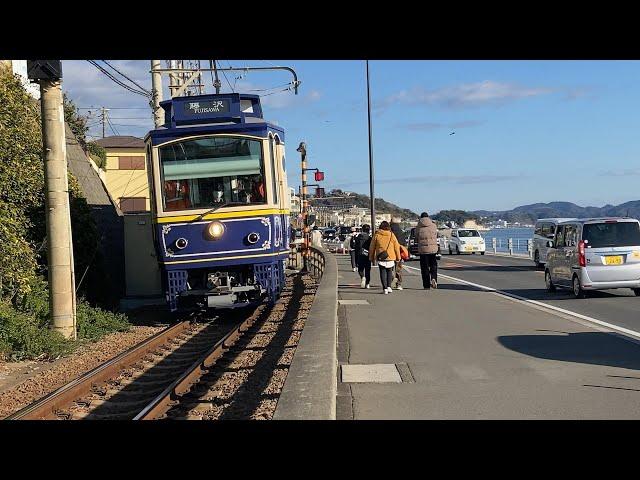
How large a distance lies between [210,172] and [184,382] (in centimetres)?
629

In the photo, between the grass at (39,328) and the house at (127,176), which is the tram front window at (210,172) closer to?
the grass at (39,328)

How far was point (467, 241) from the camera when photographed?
45.8 metres

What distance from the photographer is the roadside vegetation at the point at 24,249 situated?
12.7m

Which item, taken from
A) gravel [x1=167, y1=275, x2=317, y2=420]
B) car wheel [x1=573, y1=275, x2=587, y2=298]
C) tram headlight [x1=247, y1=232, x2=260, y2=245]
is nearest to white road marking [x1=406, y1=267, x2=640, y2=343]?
car wheel [x1=573, y1=275, x2=587, y2=298]

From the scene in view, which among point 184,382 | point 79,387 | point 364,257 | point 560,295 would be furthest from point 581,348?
point 364,257

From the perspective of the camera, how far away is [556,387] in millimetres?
8359

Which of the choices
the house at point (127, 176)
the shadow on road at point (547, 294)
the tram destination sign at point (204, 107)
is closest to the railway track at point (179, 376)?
the tram destination sign at point (204, 107)

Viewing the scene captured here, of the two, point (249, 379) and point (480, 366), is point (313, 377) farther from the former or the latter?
point (249, 379)

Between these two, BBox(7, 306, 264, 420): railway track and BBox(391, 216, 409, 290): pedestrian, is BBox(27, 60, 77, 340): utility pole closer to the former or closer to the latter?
BBox(7, 306, 264, 420): railway track
